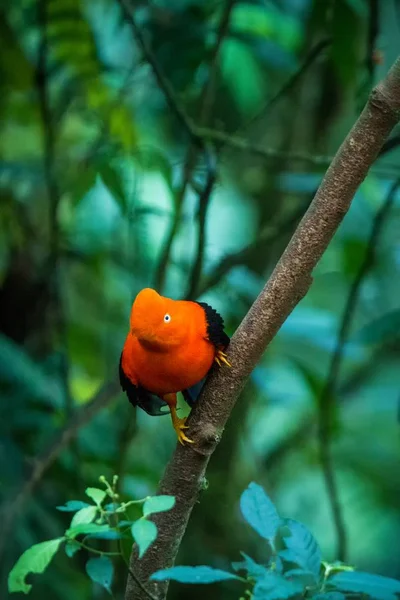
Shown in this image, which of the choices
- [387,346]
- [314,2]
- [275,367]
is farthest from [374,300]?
[314,2]

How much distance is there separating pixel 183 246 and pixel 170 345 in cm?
188

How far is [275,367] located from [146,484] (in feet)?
4.04

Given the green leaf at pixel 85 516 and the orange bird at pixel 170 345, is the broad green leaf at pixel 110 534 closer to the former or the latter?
the green leaf at pixel 85 516

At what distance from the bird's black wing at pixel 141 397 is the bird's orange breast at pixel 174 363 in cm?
6

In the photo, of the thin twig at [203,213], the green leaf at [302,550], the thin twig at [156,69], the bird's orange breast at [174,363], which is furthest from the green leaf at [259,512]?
the thin twig at [156,69]

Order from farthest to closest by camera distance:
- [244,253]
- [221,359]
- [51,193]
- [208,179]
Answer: [51,193] → [244,253] → [208,179] → [221,359]

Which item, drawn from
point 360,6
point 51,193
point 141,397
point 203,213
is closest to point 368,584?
point 141,397

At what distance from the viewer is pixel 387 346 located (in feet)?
7.77

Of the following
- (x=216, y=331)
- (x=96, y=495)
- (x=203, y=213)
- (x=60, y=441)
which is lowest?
(x=60, y=441)

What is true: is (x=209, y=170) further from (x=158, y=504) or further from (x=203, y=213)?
(x=158, y=504)

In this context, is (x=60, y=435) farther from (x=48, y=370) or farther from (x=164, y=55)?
(x=164, y=55)

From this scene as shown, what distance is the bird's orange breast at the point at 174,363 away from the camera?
1134 mm

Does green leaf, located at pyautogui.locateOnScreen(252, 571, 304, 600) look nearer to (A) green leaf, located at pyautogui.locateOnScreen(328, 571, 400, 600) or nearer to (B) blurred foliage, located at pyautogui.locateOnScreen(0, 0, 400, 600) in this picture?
(A) green leaf, located at pyautogui.locateOnScreen(328, 571, 400, 600)

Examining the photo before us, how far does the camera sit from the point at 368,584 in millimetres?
797
